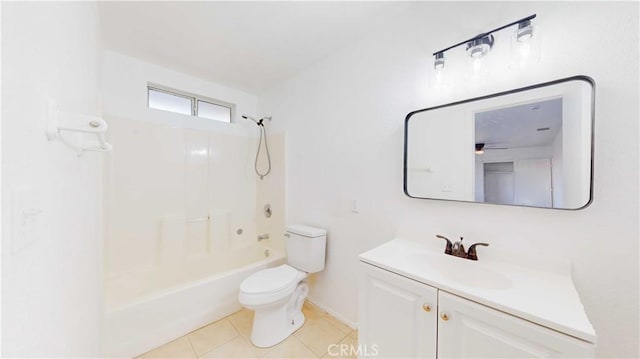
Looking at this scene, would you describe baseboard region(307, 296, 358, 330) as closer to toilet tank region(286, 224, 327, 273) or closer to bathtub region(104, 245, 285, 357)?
toilet tank region(286, 224, 327, 273)

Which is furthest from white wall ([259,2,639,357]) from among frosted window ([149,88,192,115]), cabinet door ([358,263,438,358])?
frosted window ([149,88,192,115])

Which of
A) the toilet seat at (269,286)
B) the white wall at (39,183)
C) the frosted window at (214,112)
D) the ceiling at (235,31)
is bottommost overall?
the toilet seat at (269,286)

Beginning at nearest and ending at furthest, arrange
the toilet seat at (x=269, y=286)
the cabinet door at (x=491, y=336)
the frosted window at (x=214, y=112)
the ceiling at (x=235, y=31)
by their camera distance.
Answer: the cabinet door at (x=491, y=336) → the ceiling at (x=235, y=31) → the toilet seat at (x=269, y=286) → the frosted window at (x=214, y=112)

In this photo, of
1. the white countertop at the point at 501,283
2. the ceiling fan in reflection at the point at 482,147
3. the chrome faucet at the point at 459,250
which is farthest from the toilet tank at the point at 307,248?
the ceiling fan in reflection at the point at 482,147

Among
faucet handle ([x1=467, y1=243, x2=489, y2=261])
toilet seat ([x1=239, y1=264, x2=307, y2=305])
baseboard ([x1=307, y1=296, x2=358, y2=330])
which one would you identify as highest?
faucet handle ([x1=467, y1=243, x2=489, y2=261])

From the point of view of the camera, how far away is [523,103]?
113 cm

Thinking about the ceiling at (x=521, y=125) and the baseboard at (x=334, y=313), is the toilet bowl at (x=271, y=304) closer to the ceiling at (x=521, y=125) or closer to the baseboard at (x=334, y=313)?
the baseboard at (x=334, y=313)

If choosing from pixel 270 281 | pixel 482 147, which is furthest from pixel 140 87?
pixel 482 147

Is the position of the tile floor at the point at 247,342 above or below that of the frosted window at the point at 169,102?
below

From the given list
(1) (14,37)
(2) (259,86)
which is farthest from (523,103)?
(2) (259,86)

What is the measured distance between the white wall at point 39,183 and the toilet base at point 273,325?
3.48 ft

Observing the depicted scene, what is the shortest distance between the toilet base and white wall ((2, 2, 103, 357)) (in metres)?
1.06

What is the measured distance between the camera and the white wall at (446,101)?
94 centimetres

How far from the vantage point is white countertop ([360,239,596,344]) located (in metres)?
0.76
